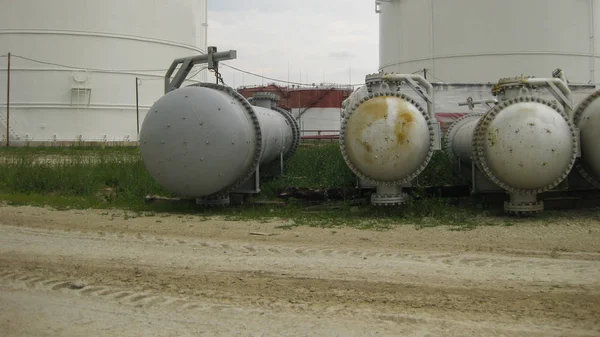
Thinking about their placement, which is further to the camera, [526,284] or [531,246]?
[531,246]

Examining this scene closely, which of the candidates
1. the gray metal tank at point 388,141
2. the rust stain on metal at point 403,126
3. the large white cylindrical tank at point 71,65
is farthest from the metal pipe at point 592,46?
the large white cylindrical tank at point 71,65

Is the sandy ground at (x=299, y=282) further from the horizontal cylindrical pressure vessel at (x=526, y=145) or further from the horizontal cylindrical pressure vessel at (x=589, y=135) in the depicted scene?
the horizontal cylindrical pressure vessel at (x=589, y=135)

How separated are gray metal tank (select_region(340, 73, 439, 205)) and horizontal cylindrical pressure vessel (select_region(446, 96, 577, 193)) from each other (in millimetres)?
800

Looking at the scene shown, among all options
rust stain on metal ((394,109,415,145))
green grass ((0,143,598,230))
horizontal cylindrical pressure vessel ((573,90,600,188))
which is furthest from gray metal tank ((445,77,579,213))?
rust stain on metal ((394,109,415,145))

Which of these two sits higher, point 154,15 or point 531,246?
point 154,15

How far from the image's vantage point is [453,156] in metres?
10.1

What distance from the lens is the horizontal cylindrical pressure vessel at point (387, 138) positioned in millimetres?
7715

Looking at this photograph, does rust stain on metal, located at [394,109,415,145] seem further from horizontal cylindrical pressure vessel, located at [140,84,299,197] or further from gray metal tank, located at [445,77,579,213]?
horizontal cylindrical pressure vessel, located at [140,84,299,197]

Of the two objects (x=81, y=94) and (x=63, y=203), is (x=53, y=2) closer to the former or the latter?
(x=81, y=94)

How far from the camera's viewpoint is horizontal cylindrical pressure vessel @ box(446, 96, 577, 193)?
24.4 feet

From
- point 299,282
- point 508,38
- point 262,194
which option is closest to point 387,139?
point 262,194

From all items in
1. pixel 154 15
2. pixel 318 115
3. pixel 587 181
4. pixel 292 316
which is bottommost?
pixel 292 316

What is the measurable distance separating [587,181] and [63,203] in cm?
848

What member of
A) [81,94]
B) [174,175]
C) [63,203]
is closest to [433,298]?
[174,175]
